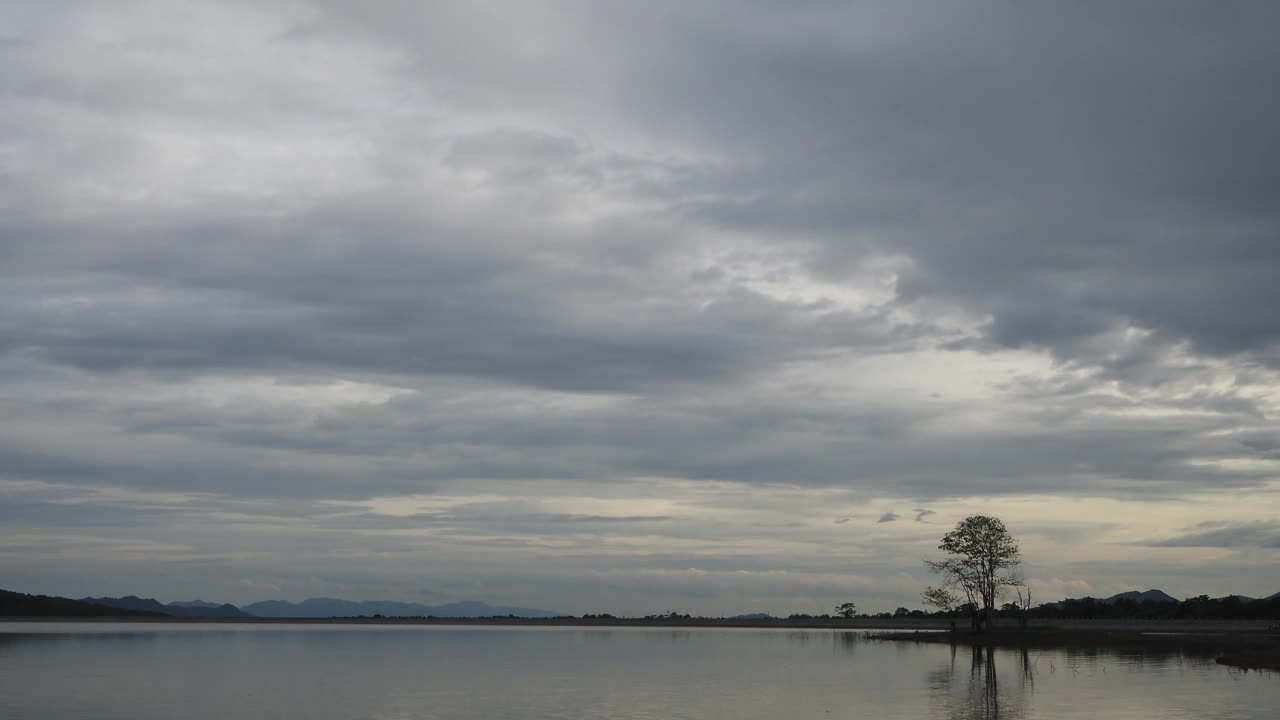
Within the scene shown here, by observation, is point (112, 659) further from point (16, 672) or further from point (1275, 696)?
point (1275, 696)

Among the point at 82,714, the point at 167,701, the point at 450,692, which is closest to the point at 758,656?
the point at 450,692

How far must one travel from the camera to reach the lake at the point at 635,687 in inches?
2128

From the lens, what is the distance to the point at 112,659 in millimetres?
104438

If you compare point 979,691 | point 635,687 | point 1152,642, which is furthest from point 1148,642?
point 635,687

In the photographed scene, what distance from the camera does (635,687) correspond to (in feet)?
228

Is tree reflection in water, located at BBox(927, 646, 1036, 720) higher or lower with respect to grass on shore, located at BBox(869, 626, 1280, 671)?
lower

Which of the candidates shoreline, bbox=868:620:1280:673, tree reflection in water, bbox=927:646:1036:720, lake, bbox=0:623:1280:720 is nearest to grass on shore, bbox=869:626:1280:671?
shoreline, bbox=868:620:1280:673

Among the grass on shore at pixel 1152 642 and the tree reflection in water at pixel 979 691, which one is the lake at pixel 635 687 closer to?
the tree reflection in water at pixel 979 691

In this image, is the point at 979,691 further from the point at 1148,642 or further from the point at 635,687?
the point at 1148,642

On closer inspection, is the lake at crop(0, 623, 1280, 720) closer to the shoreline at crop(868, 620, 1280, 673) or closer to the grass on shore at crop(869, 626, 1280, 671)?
the shoreline at crop(868, 620, 1280, 673)

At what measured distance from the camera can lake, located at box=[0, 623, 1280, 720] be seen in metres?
54.1

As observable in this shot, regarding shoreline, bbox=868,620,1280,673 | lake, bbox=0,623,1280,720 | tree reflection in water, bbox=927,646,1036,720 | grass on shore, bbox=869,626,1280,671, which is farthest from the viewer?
grass on shore, bbox=869,626,1280,671

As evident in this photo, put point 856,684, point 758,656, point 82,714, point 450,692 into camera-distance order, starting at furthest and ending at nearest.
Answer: point 758,656
point 856,684
point 450,692
point 82,714

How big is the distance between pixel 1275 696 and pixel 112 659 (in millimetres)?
96843
